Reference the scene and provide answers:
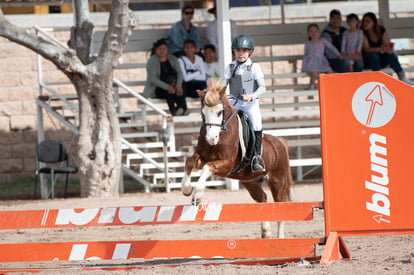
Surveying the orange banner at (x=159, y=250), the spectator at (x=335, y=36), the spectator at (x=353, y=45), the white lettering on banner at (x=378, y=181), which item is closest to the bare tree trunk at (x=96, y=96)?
the spectator at (x=335, y=36)

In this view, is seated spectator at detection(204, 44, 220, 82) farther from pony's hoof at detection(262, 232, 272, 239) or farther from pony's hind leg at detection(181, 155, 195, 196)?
pony's hind leg at detection(181, 155, 195, 196)

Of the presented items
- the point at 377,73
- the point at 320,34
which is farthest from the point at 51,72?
the point at 377,73

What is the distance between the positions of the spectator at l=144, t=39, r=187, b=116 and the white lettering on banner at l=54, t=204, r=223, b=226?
27.9 ft

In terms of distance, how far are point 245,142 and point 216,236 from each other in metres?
1.91

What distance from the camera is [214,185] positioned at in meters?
14.7

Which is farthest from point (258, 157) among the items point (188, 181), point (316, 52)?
point (316, 52)

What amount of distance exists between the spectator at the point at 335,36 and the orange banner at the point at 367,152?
9.25m

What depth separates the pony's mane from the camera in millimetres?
7609

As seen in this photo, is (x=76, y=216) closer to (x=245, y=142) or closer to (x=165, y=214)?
(x=165, y=214)

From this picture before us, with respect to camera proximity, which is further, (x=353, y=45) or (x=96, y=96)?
(x=353, y=45)

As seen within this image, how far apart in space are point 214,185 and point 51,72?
14.6ft

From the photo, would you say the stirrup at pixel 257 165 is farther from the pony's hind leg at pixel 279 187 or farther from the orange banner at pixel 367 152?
the orange banner at pixel 367 152

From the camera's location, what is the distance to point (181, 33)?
15.7 metres

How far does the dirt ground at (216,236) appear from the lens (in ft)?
22.1
